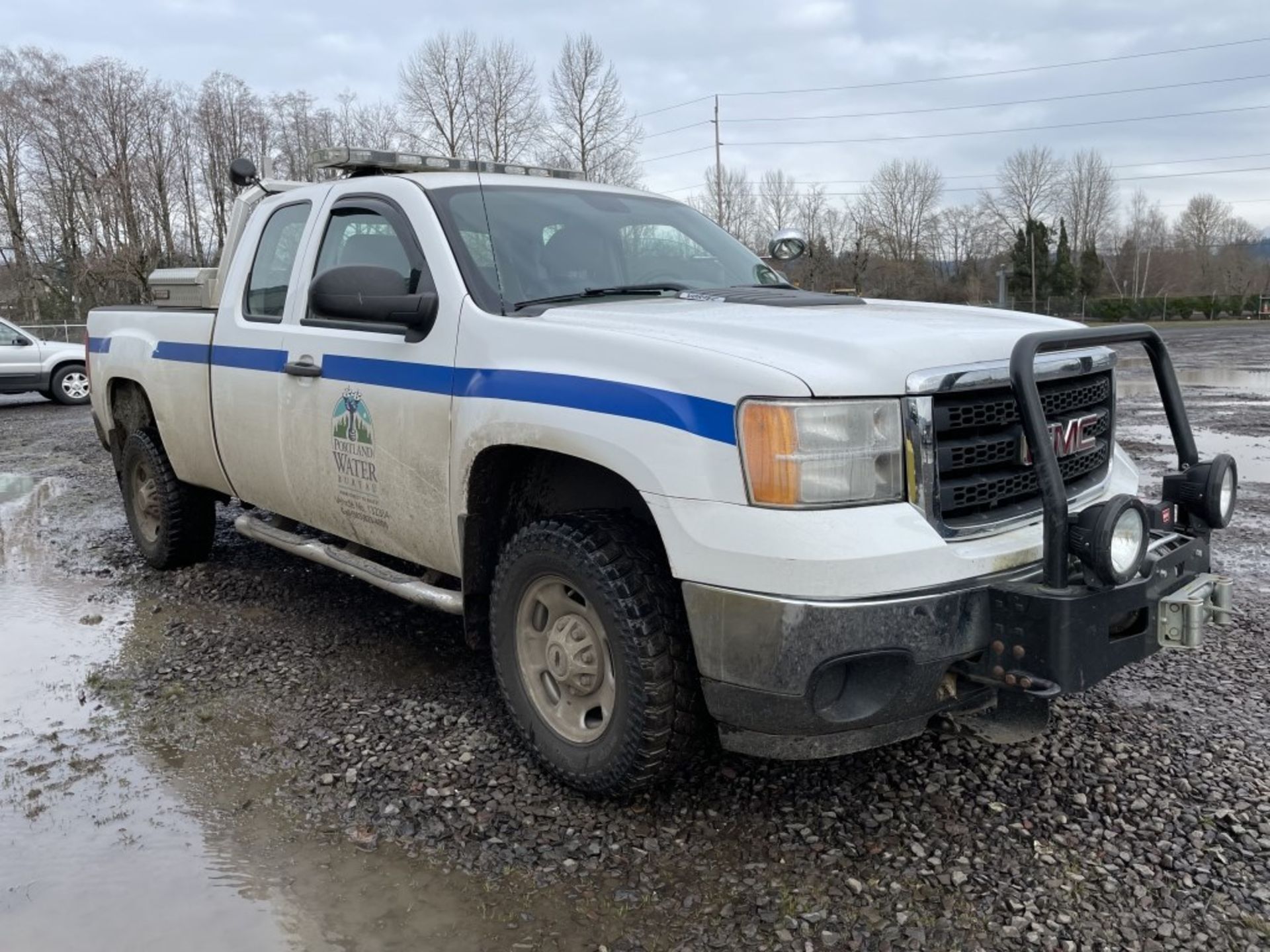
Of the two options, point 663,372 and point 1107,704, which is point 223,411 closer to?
point 663,372

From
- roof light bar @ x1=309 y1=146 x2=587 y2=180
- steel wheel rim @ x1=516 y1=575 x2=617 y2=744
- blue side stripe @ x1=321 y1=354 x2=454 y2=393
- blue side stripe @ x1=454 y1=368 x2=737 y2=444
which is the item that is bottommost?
steel wheel rim @ x1=516 y1=575 x2=617 y2=744

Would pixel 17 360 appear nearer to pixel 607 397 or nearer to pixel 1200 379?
pixel 607 397

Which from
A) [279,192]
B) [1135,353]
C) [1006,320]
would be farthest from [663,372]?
[1135,353]

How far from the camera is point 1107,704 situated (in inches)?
152

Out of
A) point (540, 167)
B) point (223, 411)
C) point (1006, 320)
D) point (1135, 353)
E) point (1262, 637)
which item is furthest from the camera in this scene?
point (1135, 353)

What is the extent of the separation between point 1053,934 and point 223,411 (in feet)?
13.4

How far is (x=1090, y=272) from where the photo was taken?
69.8 metres

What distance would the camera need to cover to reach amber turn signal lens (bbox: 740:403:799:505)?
2637 millimetres

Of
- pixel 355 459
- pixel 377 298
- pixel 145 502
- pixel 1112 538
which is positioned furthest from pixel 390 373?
pixel 145 502

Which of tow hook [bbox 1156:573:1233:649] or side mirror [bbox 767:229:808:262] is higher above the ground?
side mirror [bbox 767:229:808:262]

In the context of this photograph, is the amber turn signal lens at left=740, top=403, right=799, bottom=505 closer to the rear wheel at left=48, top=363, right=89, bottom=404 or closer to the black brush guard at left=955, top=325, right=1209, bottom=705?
the black brush guard at left=955, top=325, right=1209, bottom=705

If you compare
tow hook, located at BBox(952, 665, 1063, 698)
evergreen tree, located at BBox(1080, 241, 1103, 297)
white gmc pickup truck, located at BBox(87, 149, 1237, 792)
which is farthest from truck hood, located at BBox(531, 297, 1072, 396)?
evergreen tree, located at BBox(1080, 241, 1103, 297)

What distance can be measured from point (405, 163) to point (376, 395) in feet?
5.02

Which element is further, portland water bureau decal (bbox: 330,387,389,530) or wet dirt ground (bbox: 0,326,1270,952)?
portland water bureau decal (bbox: 330,387,389,530)
